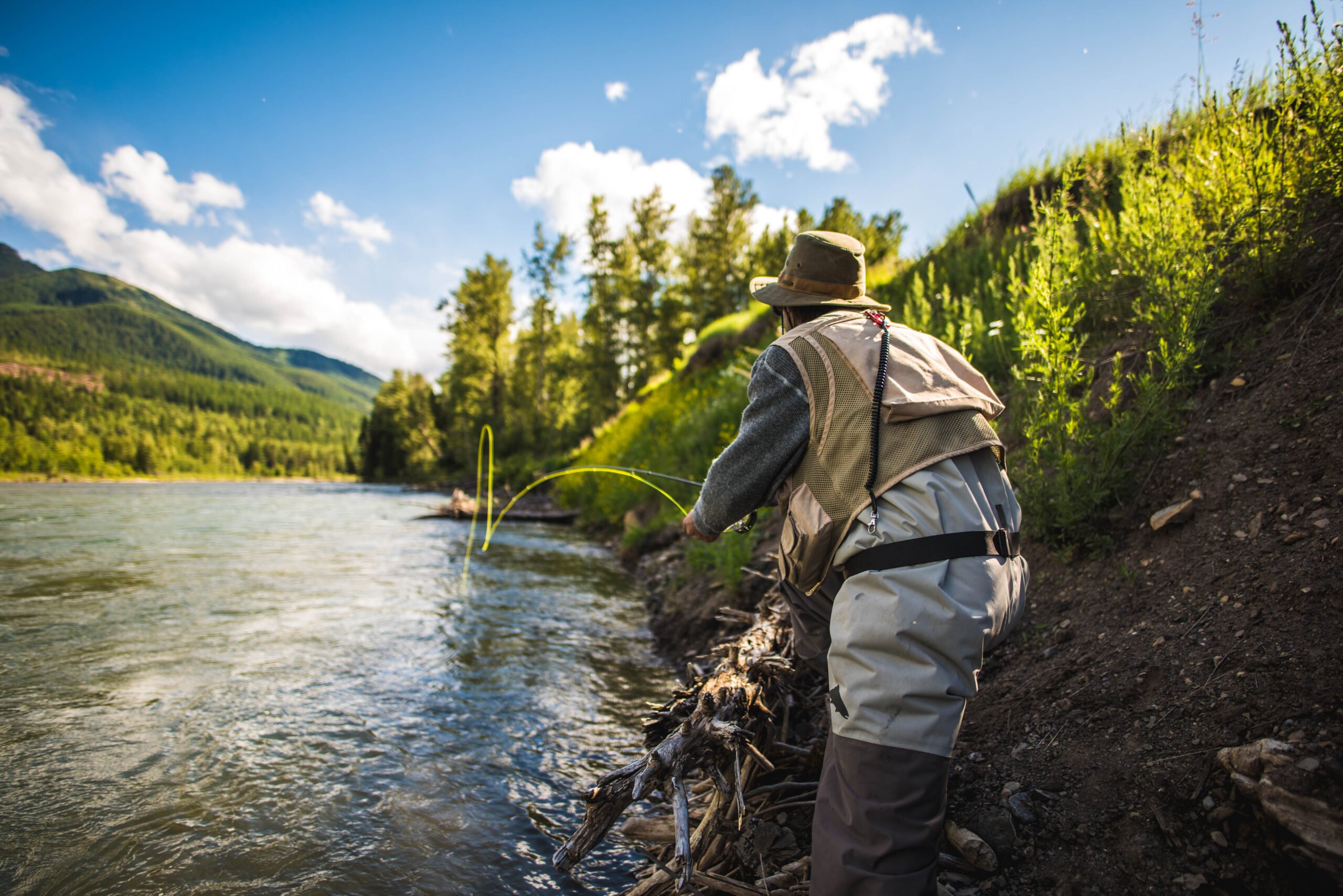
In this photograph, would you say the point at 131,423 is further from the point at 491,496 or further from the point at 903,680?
the point at 903,680

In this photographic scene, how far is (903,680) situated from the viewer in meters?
1.68

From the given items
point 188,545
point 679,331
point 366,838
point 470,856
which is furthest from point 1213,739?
point 679,331

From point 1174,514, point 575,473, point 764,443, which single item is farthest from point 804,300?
point 575,473

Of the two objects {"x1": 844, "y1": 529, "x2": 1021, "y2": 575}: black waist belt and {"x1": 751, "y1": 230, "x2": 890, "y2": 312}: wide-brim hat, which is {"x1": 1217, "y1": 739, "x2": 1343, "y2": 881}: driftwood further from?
{"x1": 751, "y1": 230, "x2": 890, "y2": 312}: wide-brim hat

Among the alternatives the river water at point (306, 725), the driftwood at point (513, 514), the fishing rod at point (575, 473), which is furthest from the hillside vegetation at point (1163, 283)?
the driftwood at point (513, 514)

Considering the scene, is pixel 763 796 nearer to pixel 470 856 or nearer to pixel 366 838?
pixel 470 856

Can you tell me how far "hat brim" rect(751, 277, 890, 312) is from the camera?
7.72 ft

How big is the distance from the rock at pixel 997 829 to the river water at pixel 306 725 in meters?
1.55

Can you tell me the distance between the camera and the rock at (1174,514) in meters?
2.88

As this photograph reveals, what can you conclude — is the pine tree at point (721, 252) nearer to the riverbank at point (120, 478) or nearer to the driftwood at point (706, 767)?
the driftwood at point (706, 767)

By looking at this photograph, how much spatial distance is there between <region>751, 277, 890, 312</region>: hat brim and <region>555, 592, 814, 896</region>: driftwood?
5.38 ft

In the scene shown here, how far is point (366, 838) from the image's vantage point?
293 centimetres

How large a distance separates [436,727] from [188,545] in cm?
1039

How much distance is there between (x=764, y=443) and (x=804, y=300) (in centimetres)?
64
